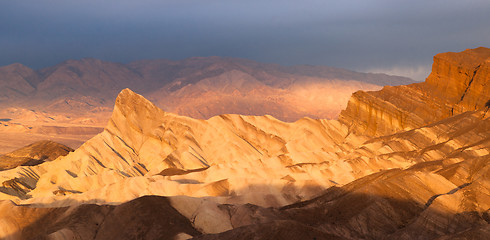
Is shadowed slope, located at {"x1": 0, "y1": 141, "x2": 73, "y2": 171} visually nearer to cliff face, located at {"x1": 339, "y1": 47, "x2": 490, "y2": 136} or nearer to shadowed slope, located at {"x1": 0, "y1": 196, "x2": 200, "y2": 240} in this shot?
cliff face, located at {"x1": 339, "y1": 47, "x2": 490, "y2": 136}

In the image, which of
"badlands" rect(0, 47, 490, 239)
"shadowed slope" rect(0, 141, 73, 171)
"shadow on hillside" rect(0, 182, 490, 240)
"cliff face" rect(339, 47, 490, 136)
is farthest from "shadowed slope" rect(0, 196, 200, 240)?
"cliff face" rect(339, 47, 490, 136)

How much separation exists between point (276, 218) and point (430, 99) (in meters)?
58.1

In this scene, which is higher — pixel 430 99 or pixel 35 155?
pixel 430 99

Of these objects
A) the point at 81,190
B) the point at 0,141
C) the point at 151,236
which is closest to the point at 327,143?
the point at 81,190

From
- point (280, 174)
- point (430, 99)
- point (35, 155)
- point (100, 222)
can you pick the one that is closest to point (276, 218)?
point (100, 222)

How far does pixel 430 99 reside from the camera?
345 feet

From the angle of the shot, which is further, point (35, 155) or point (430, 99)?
point (35, 155)

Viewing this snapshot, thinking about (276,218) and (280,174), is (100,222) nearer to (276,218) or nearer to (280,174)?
(276,218)

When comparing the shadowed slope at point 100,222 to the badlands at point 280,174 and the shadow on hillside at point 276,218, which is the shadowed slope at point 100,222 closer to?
the shadow on hillside at point 276,218

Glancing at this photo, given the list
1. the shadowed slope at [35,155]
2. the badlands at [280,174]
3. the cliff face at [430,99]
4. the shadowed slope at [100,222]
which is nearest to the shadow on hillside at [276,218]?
the shadowed slope at [100,222]

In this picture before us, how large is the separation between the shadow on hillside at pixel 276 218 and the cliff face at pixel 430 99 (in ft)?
147

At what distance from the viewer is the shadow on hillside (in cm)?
5125

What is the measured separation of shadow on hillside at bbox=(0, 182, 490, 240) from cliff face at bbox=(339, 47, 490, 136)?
147 feet

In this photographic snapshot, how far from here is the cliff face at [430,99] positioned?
101m
